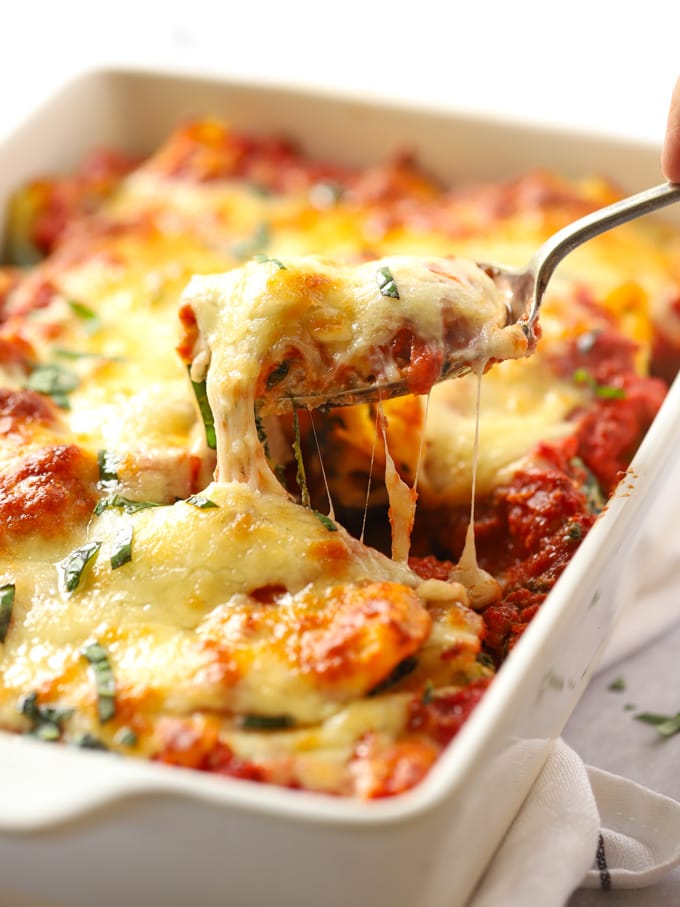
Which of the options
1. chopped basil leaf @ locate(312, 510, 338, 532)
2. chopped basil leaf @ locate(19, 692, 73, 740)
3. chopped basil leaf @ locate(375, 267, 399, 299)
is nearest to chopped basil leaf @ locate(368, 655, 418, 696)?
chopped basil leaf @ locate(312, 510, 338, 532)

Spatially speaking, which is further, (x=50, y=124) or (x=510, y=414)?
(x=50, y=124)

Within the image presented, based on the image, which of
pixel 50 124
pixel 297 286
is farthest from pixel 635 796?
pixel 50 124

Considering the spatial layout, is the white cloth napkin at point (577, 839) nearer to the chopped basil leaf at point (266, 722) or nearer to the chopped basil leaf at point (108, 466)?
the chopped basil leaf at point (266, 722)

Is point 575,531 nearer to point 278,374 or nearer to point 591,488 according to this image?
point 591,488

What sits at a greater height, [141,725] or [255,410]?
[255,410]

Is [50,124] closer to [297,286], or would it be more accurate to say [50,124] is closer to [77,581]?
[297,286]

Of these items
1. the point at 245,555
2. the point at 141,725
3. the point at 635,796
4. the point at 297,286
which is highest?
the point at 297,286

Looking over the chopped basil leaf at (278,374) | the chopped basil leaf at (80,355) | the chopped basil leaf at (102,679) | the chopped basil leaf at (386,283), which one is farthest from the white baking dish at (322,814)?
the chopped basil leaf at (80,355)
